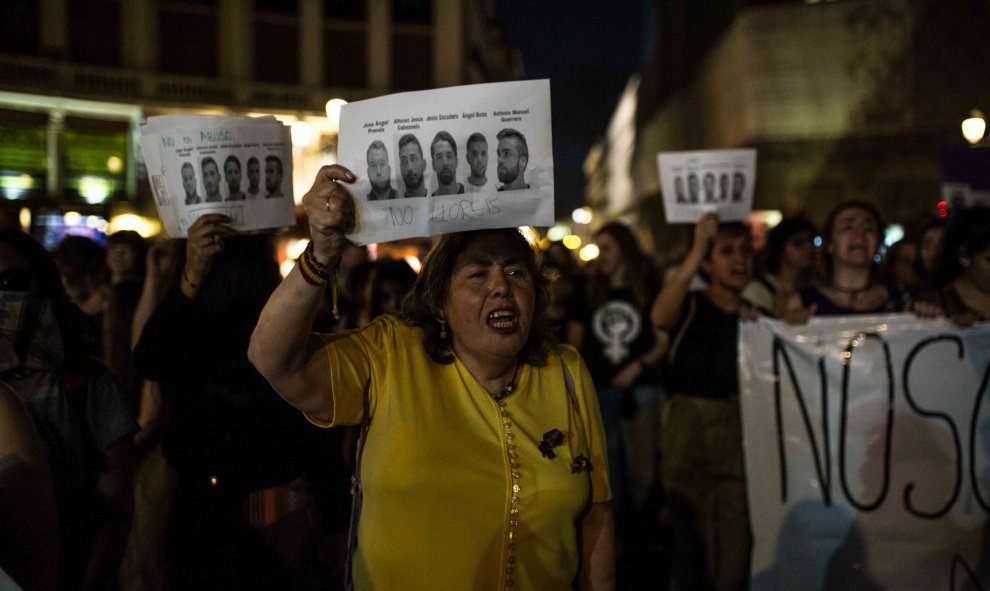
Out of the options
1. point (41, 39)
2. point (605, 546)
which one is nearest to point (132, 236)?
point (605, 546)

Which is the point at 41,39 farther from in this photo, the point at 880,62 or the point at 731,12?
the point at 880,62

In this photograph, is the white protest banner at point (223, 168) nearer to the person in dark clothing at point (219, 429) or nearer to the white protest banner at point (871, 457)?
the person in dark clothing at point (219, 429)

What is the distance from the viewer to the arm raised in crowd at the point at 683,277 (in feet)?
13.9

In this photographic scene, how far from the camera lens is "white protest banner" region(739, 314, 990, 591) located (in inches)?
152

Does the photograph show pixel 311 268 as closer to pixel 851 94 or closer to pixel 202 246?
pixel 202 246

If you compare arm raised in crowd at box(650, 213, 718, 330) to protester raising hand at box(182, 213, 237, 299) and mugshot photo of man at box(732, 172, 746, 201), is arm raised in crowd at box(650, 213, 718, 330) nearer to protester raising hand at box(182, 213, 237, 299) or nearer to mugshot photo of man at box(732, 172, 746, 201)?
mugshot photo of man at box(732, 172, 746, 201)

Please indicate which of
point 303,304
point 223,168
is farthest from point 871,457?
point 223,168

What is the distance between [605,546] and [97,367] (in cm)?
180

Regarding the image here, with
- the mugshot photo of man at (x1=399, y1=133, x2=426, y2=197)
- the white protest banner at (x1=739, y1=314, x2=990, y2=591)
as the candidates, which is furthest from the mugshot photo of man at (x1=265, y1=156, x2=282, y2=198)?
the white protest banner at (x1=739, y1=314, x2=990, y2=591)

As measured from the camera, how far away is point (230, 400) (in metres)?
2.68

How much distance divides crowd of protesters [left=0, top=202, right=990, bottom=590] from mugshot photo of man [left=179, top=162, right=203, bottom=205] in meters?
0.13

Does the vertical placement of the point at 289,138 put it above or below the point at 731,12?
below

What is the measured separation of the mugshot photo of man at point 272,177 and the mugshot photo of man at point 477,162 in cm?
112

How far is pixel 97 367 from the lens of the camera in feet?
8.55
